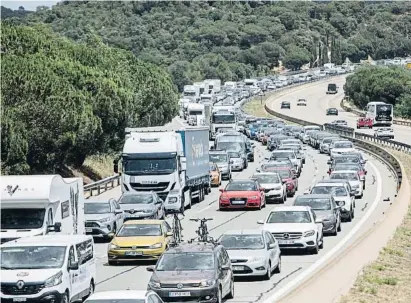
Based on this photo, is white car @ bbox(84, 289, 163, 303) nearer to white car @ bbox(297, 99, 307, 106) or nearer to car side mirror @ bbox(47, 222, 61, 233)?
car side mirror @ bbox(47, 222, 61, 233)

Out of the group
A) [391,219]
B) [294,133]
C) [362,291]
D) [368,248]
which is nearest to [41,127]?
[391,219]

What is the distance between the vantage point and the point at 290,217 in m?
34.8

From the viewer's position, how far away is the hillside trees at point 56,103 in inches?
2182

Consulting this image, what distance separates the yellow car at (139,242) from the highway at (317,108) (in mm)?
69255

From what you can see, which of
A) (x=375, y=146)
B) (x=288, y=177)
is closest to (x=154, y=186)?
(x=288, y=177)

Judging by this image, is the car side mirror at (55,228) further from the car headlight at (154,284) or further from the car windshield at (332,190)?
the car windshield at (332,190)

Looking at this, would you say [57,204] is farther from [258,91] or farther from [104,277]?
[258,91]

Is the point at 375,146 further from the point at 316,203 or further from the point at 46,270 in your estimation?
the point at 46,270

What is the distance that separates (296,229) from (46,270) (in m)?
12.3

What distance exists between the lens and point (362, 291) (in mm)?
27375

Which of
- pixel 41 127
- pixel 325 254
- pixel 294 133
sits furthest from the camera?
pixel 294 133

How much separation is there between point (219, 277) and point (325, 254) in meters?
11.0

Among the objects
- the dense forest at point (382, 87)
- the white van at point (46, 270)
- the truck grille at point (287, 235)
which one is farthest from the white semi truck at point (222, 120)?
the white van at point (46, 270)

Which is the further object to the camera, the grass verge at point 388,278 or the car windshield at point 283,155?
the car windshield at point 283,155
